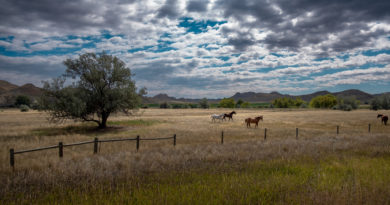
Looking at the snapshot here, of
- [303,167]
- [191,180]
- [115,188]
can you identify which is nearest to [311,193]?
[303,167]

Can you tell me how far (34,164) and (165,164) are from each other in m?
6.73

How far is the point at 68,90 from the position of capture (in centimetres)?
2711

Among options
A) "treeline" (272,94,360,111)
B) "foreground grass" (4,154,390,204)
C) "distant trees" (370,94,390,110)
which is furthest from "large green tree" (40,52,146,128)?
"distant trees" (370,94,390,110)

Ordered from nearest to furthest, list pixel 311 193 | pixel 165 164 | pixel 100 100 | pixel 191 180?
pixel 311 193, pixel 191 180, pixel 165 164, pixel 100 100

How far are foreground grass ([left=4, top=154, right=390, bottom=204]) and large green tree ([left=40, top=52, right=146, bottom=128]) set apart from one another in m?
21.2

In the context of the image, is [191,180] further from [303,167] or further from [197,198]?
[303,167]

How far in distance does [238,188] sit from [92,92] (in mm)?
27031

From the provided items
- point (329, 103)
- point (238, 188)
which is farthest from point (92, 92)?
point (329, 103)

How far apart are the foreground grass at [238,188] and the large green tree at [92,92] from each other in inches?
835

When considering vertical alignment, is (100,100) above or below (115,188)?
above

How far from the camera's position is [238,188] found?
7.61 m

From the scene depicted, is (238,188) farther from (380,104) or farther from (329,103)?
(329,103)

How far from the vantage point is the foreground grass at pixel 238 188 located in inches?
268

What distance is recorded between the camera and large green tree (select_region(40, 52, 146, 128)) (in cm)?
2675
